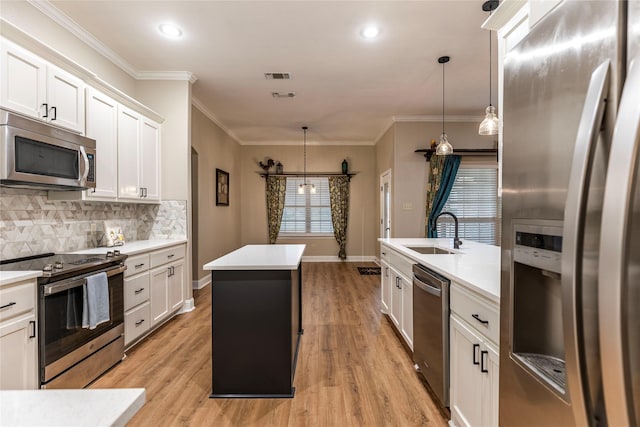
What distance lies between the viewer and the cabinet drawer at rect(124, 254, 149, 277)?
2771mm

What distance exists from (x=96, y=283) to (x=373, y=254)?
621 cm

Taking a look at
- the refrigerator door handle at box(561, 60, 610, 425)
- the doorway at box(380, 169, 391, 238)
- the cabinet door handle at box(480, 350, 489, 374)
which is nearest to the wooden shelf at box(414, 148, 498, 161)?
the doorway at box(380, 169, 391, 238)

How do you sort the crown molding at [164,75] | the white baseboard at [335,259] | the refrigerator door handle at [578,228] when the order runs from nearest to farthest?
the refrigerator door handle at [578,228] → the crown molding at [164,75] → the white baseboard at [335,259]

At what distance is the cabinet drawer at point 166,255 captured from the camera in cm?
319

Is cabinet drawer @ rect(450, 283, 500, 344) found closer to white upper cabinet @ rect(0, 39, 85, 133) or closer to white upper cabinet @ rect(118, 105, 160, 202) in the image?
white upper cabinet @ rect(0, 39, 85, 133)

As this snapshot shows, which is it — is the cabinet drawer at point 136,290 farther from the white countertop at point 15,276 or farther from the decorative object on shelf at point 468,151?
the decorative object on shelf at point 468,151

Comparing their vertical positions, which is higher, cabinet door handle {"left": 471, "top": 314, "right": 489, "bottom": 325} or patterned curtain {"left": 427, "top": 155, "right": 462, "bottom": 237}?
patterned curtain {"left": 427, "top": 155, "right": 462, "bottom": 237}

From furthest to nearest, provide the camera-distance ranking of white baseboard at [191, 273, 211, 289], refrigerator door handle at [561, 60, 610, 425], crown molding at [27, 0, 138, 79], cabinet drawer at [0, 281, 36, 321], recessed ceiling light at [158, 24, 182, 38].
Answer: white baseboard at [191, 273, 211, 289] < recessed ceiling light at [158, 24, 182, 38] < crown molding at [27, 0, 138, 79] < cabinet drawer at [0, 281, 36, 321] < refrigerator door handle at [561, 60, 610, 425]

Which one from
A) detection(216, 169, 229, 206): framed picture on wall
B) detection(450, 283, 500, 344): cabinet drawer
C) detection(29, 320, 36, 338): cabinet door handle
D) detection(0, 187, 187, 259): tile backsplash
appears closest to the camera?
detection(450, 283, 500, 344): cabinet drawer

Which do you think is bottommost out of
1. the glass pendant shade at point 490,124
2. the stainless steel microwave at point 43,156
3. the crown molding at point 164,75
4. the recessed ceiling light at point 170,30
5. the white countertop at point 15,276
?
the white countertop at point 15,276

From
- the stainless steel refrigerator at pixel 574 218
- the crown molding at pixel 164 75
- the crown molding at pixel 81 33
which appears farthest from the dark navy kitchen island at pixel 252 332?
the crown molding at pixel 164 75

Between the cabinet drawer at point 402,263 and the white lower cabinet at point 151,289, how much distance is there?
2383 millimetres

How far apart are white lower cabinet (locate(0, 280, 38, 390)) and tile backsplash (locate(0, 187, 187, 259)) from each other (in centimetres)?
72

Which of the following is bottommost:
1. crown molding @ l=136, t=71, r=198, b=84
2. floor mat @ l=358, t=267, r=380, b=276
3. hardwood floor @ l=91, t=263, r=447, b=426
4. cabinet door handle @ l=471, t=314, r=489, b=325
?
hardwood floor @ l=91, t=263, r=447, b=426
